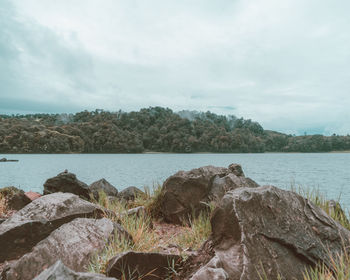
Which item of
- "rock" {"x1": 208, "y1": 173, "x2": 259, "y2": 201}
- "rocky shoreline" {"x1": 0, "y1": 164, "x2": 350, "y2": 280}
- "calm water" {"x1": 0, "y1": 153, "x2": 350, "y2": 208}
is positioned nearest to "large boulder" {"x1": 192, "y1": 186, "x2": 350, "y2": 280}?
"rocky shoreline" {"x1": 0, "y1": 164, "x2": 350, "y2": 280}

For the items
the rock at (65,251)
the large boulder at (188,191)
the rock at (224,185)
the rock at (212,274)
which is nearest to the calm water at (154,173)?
the rock at (224,185)

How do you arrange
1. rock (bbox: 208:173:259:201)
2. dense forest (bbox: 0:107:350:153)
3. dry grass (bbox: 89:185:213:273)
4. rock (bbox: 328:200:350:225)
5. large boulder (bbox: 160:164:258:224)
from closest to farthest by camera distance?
dry grass (bbox: 89:185:213:273) < rock (bbox: 328:200:350:225) < rock (bbox: 208:173:259:201) < large boulder (bbox: 160:164:258:224) < dense forest (bbox: 0:107:350:153)

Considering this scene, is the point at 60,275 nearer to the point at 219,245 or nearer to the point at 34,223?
the point at 219,245

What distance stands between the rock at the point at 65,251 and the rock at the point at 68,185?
802cm

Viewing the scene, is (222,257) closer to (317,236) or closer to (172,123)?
(317,236)

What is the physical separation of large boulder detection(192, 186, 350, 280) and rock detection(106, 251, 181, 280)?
0.81 metres

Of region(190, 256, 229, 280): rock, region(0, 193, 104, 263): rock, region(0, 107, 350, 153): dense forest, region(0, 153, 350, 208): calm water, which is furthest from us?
region(0, 107, 350, 153): dense forest

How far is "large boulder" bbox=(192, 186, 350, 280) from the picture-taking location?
3.96 meters

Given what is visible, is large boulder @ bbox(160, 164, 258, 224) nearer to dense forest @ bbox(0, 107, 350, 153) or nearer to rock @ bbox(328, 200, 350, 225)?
rock @ bbox(328, 200, 350, 225)

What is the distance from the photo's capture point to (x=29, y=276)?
15.1ft

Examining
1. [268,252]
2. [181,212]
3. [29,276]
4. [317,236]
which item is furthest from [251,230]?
[181,212]

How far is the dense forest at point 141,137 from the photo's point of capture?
9681 cm

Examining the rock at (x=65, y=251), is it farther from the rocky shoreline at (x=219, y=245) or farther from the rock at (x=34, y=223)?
the rock at (x=34, y=223)

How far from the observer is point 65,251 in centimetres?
473
